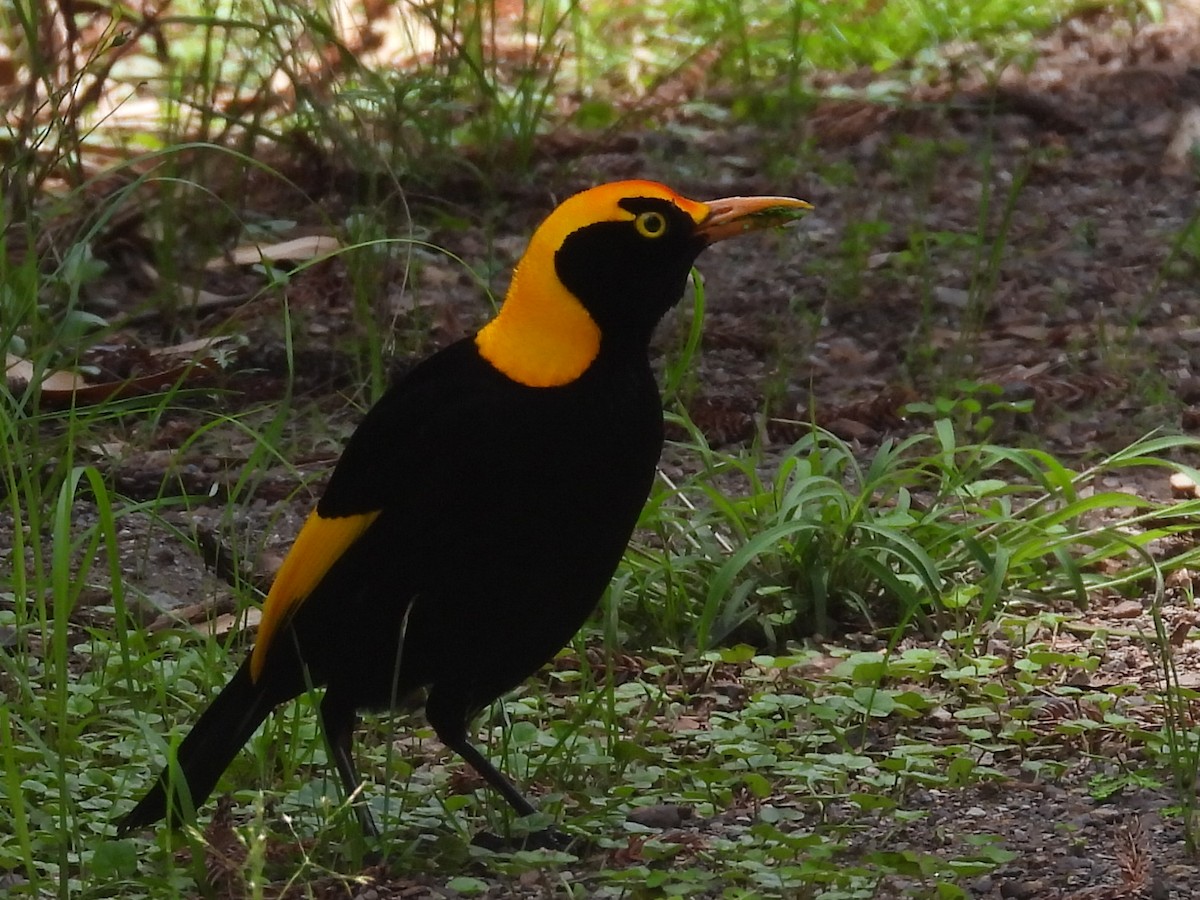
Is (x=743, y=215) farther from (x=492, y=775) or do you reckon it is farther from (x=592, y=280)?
(x=492, y=775)

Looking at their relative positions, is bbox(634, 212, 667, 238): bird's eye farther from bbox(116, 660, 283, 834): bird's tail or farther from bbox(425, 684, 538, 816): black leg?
bbox(116, 660, 283, 834): bird's tail

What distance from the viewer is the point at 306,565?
9.60ft

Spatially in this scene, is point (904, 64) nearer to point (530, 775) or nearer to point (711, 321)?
point (711, 321)

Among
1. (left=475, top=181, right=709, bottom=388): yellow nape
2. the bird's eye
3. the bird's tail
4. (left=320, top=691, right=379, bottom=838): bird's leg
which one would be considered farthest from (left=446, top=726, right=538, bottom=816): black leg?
the bird's eye

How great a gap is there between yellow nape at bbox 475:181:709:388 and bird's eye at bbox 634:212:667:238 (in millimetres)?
16

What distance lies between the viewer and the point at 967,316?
16.7ft

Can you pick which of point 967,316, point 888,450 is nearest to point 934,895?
point 888,450

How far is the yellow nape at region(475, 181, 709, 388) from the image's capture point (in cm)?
278

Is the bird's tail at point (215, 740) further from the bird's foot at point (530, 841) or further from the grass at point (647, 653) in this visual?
the bird's foot at point (530, 841)

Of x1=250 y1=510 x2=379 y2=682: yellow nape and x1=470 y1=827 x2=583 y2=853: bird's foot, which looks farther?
x1=250 y1=510 x2=379 y2=682: yellow nape

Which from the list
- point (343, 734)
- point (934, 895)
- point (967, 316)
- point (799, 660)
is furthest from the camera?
point (967, 316)

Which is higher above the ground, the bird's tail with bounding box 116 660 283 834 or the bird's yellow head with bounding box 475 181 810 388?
the bird's yellow head with bounding box 475 181 810 388

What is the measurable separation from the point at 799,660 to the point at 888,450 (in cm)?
66

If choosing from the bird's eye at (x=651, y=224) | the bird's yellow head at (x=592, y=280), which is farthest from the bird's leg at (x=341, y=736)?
the bird's eye at (x=651, y=224)
